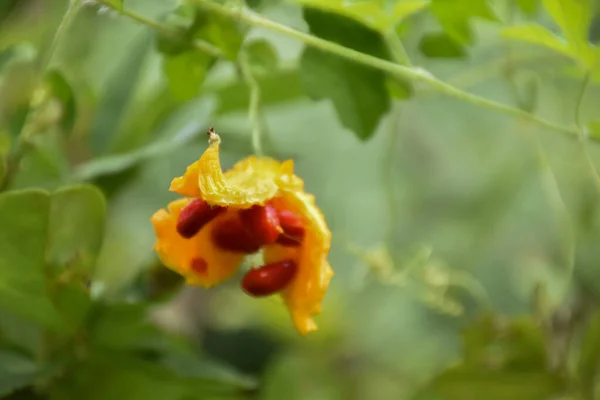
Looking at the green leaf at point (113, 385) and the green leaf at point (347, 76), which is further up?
the green leaf at point (347, 76)

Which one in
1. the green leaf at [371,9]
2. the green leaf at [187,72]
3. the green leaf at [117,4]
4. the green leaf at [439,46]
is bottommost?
the green leaf at [439,46]

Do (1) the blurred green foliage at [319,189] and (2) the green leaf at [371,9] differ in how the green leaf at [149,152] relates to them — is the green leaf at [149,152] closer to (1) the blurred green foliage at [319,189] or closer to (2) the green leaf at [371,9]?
(1) the blurred green foliage at [319,189]

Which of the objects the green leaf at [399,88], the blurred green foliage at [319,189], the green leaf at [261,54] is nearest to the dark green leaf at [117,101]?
the blurred green foliage at [319,189]

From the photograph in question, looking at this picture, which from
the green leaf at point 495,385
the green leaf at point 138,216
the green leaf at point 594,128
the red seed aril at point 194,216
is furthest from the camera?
the green leaf at point 138,216

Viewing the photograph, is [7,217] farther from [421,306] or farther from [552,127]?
[421,306]

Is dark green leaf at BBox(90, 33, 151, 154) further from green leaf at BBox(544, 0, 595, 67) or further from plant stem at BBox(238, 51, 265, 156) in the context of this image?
green leaf at BBox(544, 0, 595, 67)

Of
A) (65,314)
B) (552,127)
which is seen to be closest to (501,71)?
(552,127)

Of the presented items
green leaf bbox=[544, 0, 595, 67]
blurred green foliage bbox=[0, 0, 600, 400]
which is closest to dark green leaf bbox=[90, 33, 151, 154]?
blurred green foliage bbox=[0, 0, 600, 400]
